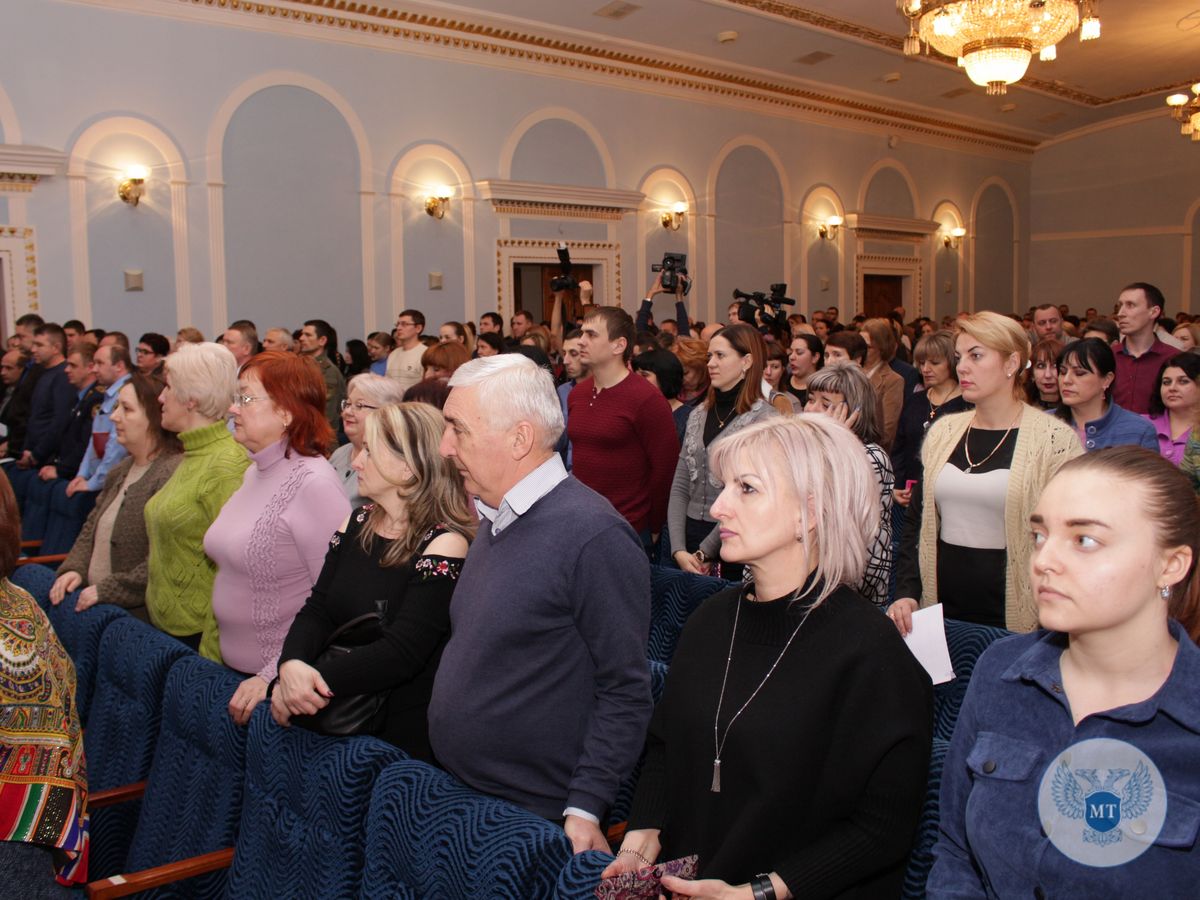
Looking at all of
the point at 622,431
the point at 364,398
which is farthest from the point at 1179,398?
the point at 364,398

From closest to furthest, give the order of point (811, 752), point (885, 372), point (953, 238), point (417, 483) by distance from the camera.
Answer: point (811, 752), point (417, 483), point (885, 372), point (953, 238)

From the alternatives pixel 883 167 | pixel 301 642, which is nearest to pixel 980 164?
pixel 883 167

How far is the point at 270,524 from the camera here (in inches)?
108

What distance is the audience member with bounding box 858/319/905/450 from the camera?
629cm

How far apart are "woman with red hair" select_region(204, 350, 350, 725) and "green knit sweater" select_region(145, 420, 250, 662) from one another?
213 mm

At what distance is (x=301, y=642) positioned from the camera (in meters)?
2.33

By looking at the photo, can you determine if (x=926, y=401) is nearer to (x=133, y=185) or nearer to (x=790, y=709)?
(x=790, y=709)

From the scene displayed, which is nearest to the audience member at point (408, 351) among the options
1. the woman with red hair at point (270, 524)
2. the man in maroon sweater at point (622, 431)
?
the man in maroon sweater at point (622, 431)

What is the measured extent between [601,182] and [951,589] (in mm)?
9803

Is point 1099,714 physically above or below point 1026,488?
below

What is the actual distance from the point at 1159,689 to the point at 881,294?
15526 mm

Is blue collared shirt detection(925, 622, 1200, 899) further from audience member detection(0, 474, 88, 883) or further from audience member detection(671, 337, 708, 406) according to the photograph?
audience member detection(671, 337, 708, 406)

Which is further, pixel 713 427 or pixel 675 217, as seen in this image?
pixel 675 217

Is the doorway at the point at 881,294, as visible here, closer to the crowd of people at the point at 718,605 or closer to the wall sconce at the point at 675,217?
the wall sconce at the point at 675,217
